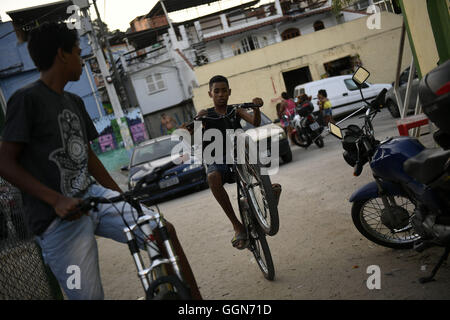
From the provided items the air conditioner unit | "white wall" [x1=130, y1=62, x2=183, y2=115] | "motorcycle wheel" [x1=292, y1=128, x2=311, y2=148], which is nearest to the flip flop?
"motorcycle wheel" [x1=292, y1=128, x2=311, y2=148]

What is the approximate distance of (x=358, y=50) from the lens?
90.2 ft

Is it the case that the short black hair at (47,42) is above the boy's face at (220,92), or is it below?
above

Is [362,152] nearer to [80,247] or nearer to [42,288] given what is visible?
[80,247]

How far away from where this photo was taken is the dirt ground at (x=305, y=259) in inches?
137

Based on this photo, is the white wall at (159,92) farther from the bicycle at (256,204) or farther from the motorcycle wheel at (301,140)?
the bicycle at (256,204)

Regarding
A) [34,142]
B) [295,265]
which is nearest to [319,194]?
[295,265]

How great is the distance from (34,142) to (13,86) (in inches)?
1146

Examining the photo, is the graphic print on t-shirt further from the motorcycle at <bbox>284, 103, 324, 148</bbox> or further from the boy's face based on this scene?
the motorcycle at <bbox>284, 103, 324, 148</bbox>

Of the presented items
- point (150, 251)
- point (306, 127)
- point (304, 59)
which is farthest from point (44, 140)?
point (304, 59)

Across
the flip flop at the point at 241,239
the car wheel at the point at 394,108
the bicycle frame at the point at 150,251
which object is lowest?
the car wheel at the point at 394,108

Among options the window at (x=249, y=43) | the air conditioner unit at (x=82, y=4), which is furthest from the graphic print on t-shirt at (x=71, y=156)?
the window at (x=249, y=43)

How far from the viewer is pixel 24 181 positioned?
85.6 inches

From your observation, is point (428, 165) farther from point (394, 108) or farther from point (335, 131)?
point (394, 108)

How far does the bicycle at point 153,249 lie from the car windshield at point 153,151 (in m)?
9.49
